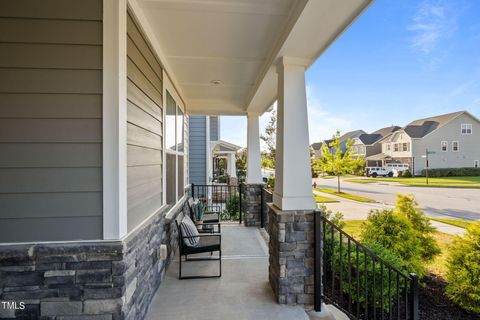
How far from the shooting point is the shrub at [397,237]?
10.4ft

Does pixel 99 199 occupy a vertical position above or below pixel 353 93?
below

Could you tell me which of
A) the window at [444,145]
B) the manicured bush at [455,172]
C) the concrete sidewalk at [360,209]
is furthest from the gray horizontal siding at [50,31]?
the window at [444,145]

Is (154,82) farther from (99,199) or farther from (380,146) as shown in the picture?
(380,146)

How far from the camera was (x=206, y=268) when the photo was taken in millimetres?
3354

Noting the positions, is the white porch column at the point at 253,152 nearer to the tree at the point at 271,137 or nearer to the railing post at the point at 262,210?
the railing post at the point at 262,210

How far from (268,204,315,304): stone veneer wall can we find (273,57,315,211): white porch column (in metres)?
0.14

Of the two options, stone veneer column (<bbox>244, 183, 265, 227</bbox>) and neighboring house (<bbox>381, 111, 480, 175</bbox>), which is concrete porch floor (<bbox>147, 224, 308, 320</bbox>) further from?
neighboring house (<bbox>381, 111, 480, 175</bbox>)

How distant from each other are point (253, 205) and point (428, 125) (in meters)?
26.6

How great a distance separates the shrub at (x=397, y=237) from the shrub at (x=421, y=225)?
0.43 metres

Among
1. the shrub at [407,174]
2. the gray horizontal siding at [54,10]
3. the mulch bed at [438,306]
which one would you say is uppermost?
the gray horizontal siding at [54,10]

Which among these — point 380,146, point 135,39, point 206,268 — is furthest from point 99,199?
point 380,146

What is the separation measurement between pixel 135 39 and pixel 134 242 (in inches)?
68.7

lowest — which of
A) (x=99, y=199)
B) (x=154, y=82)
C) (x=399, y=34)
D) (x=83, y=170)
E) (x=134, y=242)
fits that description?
(x=134, y=242)

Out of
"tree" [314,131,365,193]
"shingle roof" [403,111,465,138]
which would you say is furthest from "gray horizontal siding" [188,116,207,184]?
"shingle roof" [403,111,465,138]
